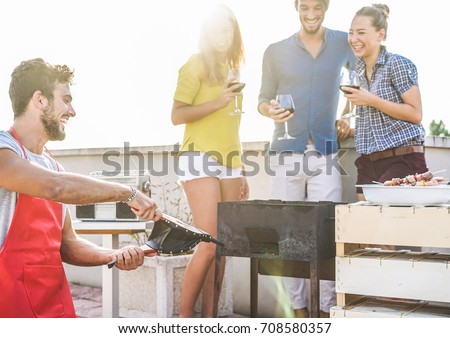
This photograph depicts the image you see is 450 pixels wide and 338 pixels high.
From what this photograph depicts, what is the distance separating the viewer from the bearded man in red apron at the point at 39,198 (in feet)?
6.34

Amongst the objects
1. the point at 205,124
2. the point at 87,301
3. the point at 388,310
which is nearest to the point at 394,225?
the point at 388,310

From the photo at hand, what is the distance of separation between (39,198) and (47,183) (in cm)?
20

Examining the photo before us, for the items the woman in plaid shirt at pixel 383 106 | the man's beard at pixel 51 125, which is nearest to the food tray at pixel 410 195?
the woman in plaid shirt at pixel 383 106

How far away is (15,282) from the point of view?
197 centimetres

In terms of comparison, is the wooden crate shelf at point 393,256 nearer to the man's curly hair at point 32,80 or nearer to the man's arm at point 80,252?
the man's arm at point 80,252

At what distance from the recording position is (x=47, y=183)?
1.91 meters

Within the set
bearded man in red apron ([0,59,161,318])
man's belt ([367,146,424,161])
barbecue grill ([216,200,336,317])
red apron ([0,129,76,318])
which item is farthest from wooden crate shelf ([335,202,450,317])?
red apron ([0,129,76,318])

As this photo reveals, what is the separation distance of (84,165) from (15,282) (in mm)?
3725

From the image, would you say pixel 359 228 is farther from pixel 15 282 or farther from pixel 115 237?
pixel 115 237

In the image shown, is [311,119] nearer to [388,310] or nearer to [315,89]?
[315,89]

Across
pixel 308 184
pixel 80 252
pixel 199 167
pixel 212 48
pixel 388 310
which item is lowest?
pixel 388 310

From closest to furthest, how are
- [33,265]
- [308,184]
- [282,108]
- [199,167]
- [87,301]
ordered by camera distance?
[33,265]
[282,108]
[199,167]
[308,184]
[87,301]

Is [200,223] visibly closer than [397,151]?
No
